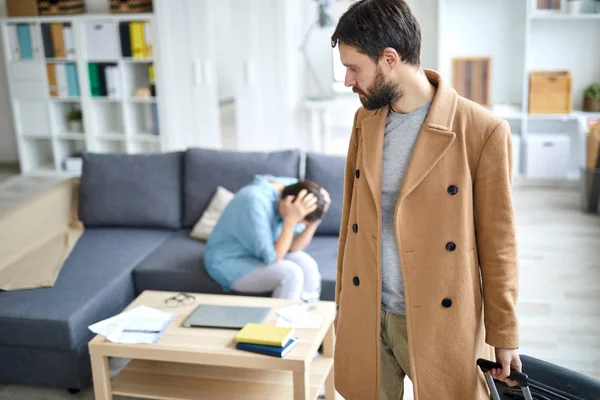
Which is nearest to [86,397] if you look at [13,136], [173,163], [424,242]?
[173,163]

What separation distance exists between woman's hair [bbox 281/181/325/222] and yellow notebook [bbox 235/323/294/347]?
2.22 ft

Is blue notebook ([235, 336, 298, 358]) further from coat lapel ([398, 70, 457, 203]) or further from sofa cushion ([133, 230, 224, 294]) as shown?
coat lapel ([398, 70, 457, 203])

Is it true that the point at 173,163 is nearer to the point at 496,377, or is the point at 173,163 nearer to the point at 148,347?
the point at 148,347

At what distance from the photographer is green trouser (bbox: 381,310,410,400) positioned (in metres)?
1.66

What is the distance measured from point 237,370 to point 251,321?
23 cm

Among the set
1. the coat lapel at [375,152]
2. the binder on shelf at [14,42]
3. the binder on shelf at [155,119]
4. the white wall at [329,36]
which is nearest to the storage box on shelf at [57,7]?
the binder on shelf at [14,42]

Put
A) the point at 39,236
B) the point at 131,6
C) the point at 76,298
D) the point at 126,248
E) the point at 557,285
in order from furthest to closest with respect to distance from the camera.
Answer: the point at 131,6
the point at 557,285
the point at 39,236
the point at 126,248
the point at 76,298

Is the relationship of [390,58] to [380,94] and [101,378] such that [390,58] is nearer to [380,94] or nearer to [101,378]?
[380,94]

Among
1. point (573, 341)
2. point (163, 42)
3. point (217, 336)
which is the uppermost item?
point (163, 42)

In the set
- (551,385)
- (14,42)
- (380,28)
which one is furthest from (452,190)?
(14,42)

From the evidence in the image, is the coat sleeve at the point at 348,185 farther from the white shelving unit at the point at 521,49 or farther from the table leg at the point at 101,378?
the white shelving unit at the point at 521,49

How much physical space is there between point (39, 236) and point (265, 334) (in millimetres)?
1769

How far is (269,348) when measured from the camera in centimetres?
238

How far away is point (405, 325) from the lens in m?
1.65
